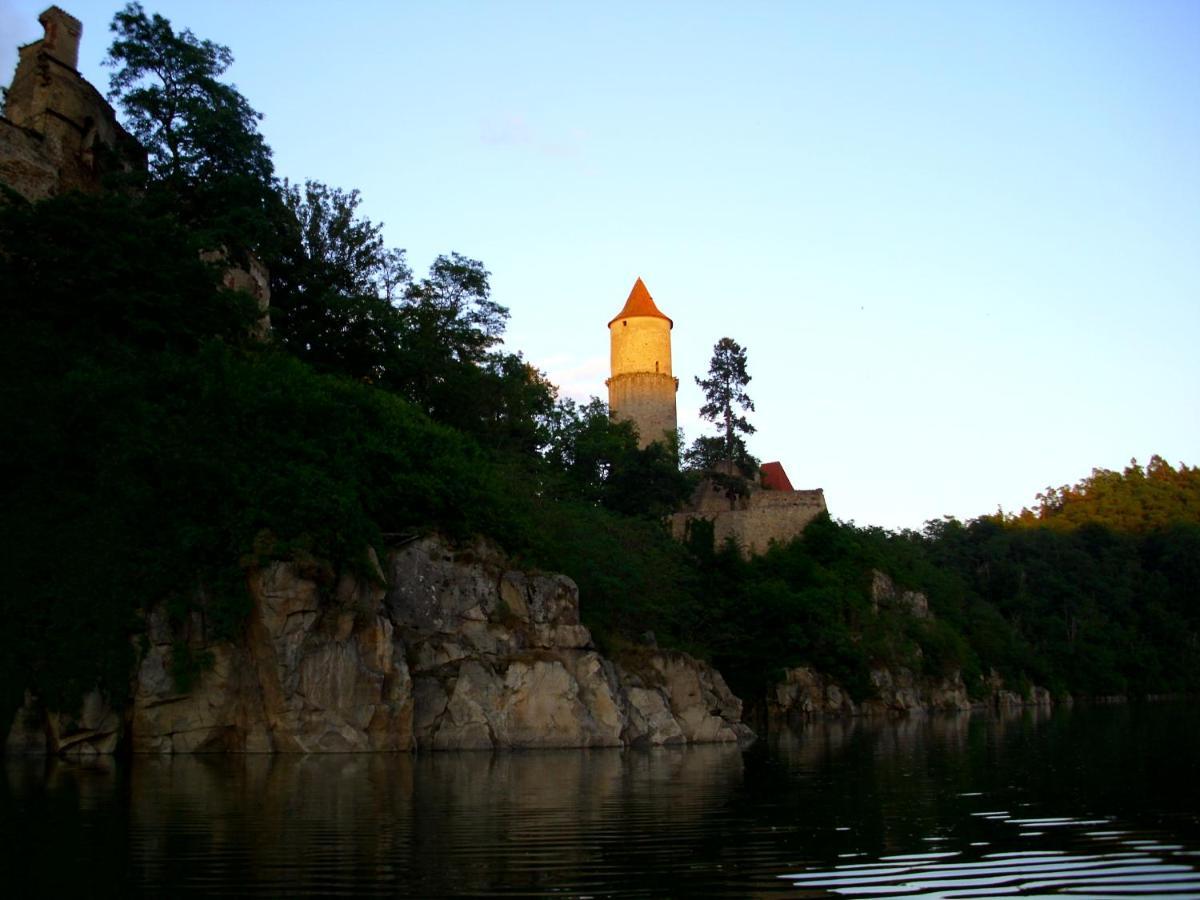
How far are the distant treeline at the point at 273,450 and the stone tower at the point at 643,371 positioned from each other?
6.98 meters

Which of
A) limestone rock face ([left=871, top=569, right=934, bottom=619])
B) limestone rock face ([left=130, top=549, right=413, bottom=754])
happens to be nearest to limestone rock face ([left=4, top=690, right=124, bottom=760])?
limestone rock face ([left=130, top=549, right=413, bottom=754])

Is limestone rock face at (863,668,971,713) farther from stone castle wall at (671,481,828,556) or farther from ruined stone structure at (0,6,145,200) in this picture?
ruined stone structure at (0,6,145,200)

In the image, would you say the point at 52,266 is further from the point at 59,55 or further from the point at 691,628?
the point at 691,628

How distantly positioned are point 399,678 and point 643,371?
5671 centimetres

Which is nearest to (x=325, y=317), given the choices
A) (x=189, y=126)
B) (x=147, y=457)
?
(x=189, y=126)

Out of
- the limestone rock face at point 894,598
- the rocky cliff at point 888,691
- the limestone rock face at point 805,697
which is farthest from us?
the limestone rock face at point 894,598

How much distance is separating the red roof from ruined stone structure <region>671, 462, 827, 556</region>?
11955 mm

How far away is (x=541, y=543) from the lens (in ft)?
110

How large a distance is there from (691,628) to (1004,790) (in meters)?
27.7

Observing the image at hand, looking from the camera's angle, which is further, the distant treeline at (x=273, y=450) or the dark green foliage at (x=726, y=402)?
the dark green foliage at (x=726, y=402)

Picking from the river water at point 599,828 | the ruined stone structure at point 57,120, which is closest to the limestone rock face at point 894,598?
the river water at point 599,828

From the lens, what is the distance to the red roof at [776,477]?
2938 inches

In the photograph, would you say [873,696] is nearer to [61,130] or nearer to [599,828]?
[61,130]

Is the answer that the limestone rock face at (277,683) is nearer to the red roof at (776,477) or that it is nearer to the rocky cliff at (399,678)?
the rocky cliff at (399,678)
